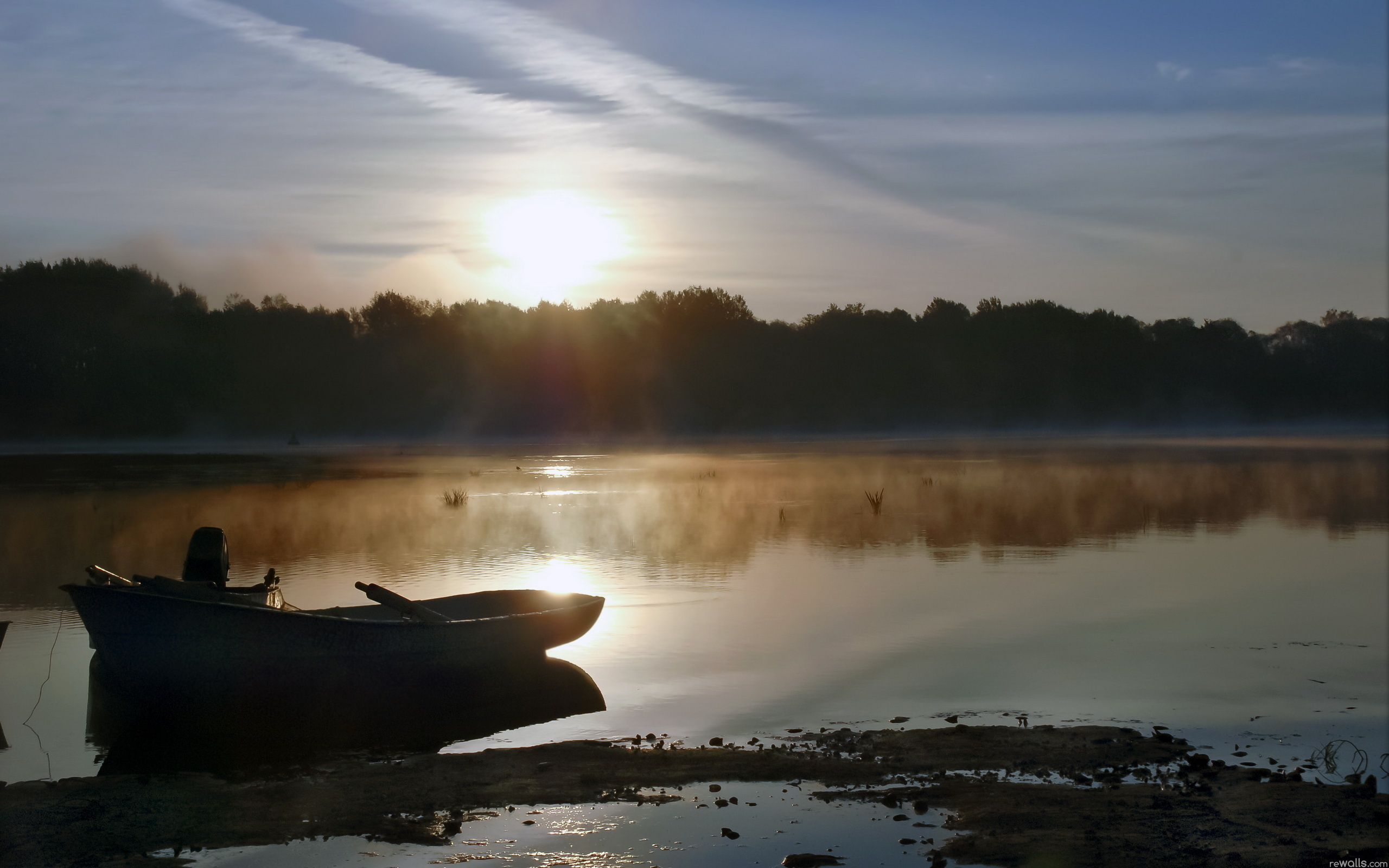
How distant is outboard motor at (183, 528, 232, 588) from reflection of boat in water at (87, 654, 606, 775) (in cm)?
159

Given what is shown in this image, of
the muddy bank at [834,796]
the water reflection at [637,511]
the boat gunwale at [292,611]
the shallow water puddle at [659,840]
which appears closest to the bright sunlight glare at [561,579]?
the water reflection at [637,511]

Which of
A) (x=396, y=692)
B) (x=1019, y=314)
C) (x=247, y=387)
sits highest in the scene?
(x=1019, y=314)

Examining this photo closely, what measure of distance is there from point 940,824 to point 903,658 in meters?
7.00

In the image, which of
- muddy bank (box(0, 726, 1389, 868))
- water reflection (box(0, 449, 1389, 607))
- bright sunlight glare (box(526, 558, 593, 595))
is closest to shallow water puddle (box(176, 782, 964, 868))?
muddy bank (box(0, 726, 1389, 868))

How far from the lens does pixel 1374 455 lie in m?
68.7

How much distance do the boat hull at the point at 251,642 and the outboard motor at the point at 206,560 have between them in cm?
216

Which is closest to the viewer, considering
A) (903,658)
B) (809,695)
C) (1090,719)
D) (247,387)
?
(1090,719)

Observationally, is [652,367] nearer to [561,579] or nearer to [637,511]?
[637,511]

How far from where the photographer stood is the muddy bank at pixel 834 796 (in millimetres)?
8750

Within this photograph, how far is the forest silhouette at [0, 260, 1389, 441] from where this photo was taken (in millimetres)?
95750

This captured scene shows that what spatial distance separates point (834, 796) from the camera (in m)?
10.1

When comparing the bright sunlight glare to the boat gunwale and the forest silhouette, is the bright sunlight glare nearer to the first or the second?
the boat gunwale

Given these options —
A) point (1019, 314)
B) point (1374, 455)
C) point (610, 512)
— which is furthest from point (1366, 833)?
point (1019, 314)

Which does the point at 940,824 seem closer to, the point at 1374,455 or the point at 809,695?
the point at 809,695
